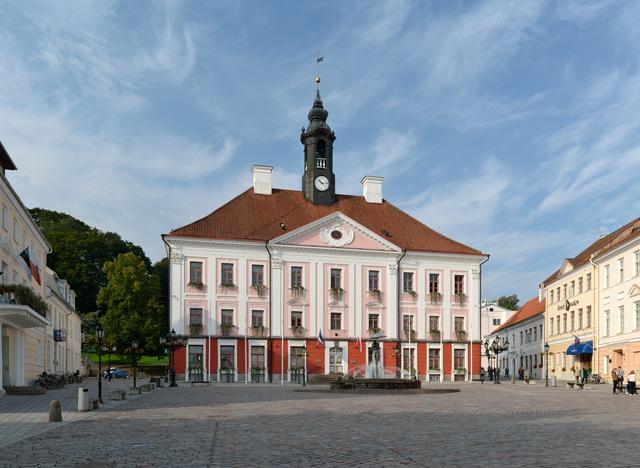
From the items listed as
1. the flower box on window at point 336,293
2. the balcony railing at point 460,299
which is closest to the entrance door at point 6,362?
the flower box on window at point 336,293

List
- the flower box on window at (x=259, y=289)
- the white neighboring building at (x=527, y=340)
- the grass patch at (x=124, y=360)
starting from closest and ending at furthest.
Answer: the flower box on window at (x=259, y=289) < the white neighboring building at (x=527, y=340) < the grass patch at (x=124, y=360)

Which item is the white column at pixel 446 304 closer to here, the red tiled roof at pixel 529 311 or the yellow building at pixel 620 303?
the yellow building at pixel 620 303

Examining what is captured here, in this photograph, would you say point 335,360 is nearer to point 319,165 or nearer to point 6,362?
point 319,165

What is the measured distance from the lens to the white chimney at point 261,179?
56.5 metres

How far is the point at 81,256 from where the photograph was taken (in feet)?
261

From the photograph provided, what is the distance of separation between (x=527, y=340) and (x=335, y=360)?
29.0m

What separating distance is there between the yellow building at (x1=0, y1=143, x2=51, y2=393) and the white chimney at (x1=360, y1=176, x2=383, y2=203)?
1084 inches

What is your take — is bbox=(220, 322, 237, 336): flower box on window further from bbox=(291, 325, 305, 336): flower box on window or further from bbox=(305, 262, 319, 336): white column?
bbox=(305, 262, 319, 336): white column

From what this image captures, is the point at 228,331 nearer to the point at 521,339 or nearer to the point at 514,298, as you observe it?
the point at 521,339

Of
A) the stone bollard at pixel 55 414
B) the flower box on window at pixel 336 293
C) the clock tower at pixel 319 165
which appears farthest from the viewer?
the clock tower at pixel 319 165

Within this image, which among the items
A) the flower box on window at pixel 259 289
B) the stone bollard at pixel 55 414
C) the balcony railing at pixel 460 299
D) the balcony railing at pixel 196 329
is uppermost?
the flower box on window at pixel 259 289

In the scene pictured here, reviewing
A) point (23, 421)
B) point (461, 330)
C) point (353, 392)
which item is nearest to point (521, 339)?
point (461, 330)

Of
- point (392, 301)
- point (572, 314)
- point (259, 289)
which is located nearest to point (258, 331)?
point (259, 289)

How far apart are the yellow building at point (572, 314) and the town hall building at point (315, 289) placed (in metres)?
7.81
